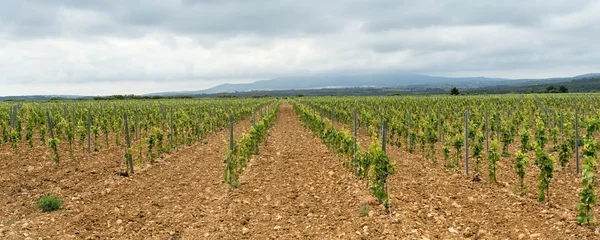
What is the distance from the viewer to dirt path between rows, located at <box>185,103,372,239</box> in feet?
20.1

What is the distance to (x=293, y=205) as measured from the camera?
746 cm

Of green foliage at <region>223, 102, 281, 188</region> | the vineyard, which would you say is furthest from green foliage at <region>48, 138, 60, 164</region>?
green foliage at <region>223, 102, 281, 188</region>

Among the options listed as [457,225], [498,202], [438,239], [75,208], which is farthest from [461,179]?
[75,208]

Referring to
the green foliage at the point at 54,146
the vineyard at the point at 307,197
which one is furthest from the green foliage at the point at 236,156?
the green foliage at the point at 54,146

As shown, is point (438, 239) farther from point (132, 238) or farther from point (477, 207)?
point (132, 238)

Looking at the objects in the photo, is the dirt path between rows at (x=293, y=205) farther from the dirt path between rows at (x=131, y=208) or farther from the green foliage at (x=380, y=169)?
the dirt path between rows at (x=131, y=208)

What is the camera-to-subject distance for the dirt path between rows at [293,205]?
6121mm

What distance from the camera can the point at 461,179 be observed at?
9055 mm

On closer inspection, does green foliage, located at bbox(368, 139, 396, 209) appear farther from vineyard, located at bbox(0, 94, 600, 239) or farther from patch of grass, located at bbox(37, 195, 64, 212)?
patch of grass, located at bbox(37, 195, 64, 212)

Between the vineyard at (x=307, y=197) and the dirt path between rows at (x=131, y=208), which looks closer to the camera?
the vineyard at (x=307, y=197)

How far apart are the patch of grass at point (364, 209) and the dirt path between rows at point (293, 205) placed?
0.07 meters

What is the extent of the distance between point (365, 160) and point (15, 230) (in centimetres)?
607

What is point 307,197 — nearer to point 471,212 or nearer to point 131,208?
point 471,212

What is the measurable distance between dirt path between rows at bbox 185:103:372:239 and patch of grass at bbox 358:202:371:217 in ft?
0.22
